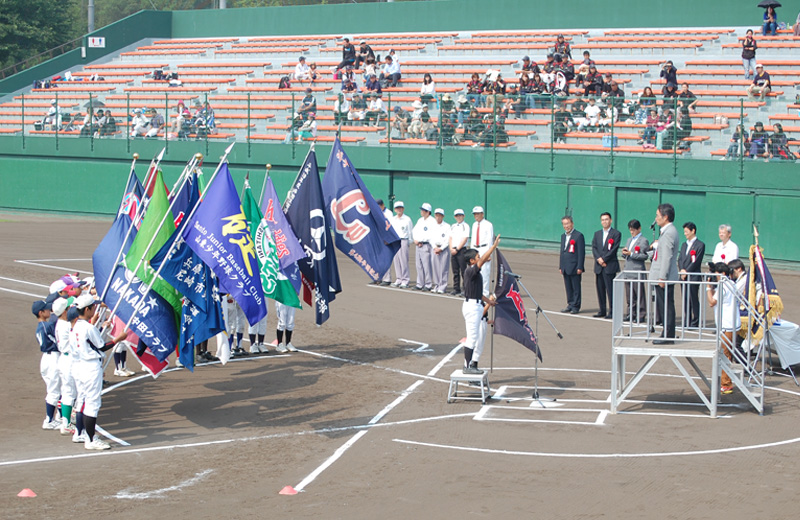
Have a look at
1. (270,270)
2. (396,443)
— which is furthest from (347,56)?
(396,443)

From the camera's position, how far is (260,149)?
35875mm

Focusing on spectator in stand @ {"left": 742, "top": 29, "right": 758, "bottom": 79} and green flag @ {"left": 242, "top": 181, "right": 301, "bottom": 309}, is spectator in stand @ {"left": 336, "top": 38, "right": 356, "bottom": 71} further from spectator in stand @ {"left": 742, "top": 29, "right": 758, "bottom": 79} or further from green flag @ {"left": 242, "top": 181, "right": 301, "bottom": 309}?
green flag @ {"left": 242, "top": 181, "right": 301, "bottom": 309}

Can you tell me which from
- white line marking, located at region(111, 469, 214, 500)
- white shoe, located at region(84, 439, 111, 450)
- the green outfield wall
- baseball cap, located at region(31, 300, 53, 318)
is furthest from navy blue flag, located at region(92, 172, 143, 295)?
the green outfield wall

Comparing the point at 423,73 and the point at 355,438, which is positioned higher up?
the point at 423,73

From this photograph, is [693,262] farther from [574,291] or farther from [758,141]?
[758,141]

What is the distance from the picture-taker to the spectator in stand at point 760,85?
1086 inches

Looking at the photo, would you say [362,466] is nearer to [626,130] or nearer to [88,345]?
[88,345]

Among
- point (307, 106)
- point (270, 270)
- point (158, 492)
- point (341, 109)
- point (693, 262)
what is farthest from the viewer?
point (307, 106)

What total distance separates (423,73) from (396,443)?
2724 centimetres

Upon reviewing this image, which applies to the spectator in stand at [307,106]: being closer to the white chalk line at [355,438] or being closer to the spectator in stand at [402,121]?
the spectator in stand at [402,121]

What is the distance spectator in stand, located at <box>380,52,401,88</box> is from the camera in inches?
1447

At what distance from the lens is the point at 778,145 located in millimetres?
25719

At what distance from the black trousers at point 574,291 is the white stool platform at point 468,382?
667 cm

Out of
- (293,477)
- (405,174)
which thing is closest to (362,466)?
(293,477)
